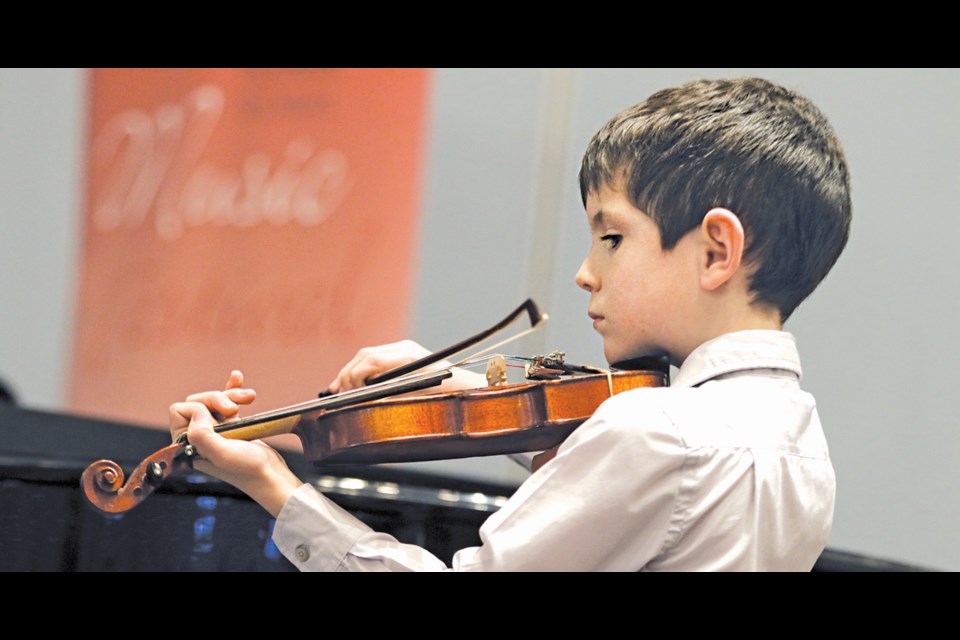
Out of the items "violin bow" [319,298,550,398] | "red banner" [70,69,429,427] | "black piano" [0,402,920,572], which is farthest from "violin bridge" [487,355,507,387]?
"red banner" [70,69,429,427]

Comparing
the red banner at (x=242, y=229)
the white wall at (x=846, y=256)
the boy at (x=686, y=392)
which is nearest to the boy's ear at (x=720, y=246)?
the boy at (x=686, y=392)

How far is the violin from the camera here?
95 cm

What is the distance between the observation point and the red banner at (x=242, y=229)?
109 inches

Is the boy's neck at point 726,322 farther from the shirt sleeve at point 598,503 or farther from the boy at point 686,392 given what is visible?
the shirt sleeve at point 598,503

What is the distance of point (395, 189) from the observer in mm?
2783

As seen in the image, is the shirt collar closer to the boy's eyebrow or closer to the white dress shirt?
the white dress shirt

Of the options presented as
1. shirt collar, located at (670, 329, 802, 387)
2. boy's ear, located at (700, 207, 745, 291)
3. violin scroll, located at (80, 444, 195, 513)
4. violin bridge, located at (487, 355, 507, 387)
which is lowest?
violin scroll, located at (80, 444, 195, 513)

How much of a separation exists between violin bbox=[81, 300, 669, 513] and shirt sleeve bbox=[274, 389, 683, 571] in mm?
73

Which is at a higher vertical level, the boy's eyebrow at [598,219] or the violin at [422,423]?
the boy's eyebrow at [598,219]

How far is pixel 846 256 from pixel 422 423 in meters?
1.30

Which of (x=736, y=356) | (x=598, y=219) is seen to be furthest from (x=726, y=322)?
(x=598, y=219)

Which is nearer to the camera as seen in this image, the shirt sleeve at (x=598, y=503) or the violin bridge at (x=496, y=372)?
the shirt sleeve at (x=598, y=503)

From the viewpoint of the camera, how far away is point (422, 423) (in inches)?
37.9
